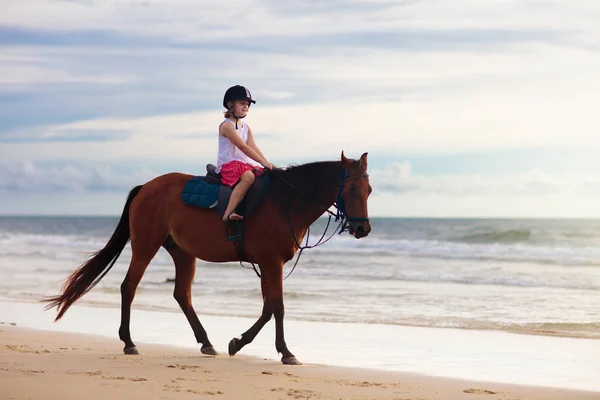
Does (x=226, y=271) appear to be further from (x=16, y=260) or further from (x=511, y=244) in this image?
(x=511, y=244)

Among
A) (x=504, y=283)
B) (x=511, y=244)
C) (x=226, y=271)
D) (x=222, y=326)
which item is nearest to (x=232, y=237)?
(x=222, y=326)

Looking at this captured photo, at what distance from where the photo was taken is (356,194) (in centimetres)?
672

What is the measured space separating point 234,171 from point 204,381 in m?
2.05

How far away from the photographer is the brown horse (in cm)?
684

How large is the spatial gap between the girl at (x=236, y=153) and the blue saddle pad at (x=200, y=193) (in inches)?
5.9

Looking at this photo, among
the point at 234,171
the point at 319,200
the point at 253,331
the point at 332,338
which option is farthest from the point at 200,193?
the point at 332,338

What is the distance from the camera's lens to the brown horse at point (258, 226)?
269 inches

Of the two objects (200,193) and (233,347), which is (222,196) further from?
(233,347)

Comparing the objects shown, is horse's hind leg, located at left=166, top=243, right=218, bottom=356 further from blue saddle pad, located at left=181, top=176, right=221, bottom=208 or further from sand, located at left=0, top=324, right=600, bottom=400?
blue saddle pad, located at left=181, top=176, right=221, bottom=208

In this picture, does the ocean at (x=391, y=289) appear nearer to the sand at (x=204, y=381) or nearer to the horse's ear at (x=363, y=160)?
the sand at (x=204, y=381)

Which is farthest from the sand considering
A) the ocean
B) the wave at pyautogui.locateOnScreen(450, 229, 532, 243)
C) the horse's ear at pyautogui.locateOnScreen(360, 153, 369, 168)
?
the wave at pyautogui.locateOnScreen(450, 229, 532, 243)

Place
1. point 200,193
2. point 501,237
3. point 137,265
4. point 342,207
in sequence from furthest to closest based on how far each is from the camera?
point 501,237, point 137,265, point 200,193, point 342,207

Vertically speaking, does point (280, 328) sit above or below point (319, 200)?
below

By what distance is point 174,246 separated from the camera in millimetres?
7836
